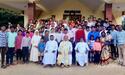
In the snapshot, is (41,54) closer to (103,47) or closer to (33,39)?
(33,39)

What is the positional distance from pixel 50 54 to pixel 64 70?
1127 mm

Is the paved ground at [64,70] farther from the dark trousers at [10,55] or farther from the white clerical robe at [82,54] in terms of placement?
the dark trousers at [10,55]

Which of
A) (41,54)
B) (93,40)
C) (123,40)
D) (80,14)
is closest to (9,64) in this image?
(41,54)

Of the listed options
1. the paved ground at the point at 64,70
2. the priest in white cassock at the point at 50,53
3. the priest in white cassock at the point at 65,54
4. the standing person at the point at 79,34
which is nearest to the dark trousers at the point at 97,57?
the paved ground at the point at 64,70

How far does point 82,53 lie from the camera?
1791cm

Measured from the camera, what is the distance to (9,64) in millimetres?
18125

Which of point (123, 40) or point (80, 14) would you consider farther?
point (80, 14)

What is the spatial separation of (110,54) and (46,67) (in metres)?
3.38

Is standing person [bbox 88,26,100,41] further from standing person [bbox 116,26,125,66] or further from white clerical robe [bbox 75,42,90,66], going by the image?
standing person [bbox 116,26,125,66]

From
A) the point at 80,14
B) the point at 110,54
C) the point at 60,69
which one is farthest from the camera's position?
the point at 80,14

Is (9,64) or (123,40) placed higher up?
(123,40)

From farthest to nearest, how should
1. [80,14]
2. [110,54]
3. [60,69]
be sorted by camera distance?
1. [80,14]
2. [110,54]
3. [60,69]

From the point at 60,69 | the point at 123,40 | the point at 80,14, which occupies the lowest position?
the point at 60,69

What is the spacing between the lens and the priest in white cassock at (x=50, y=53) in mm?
17781
